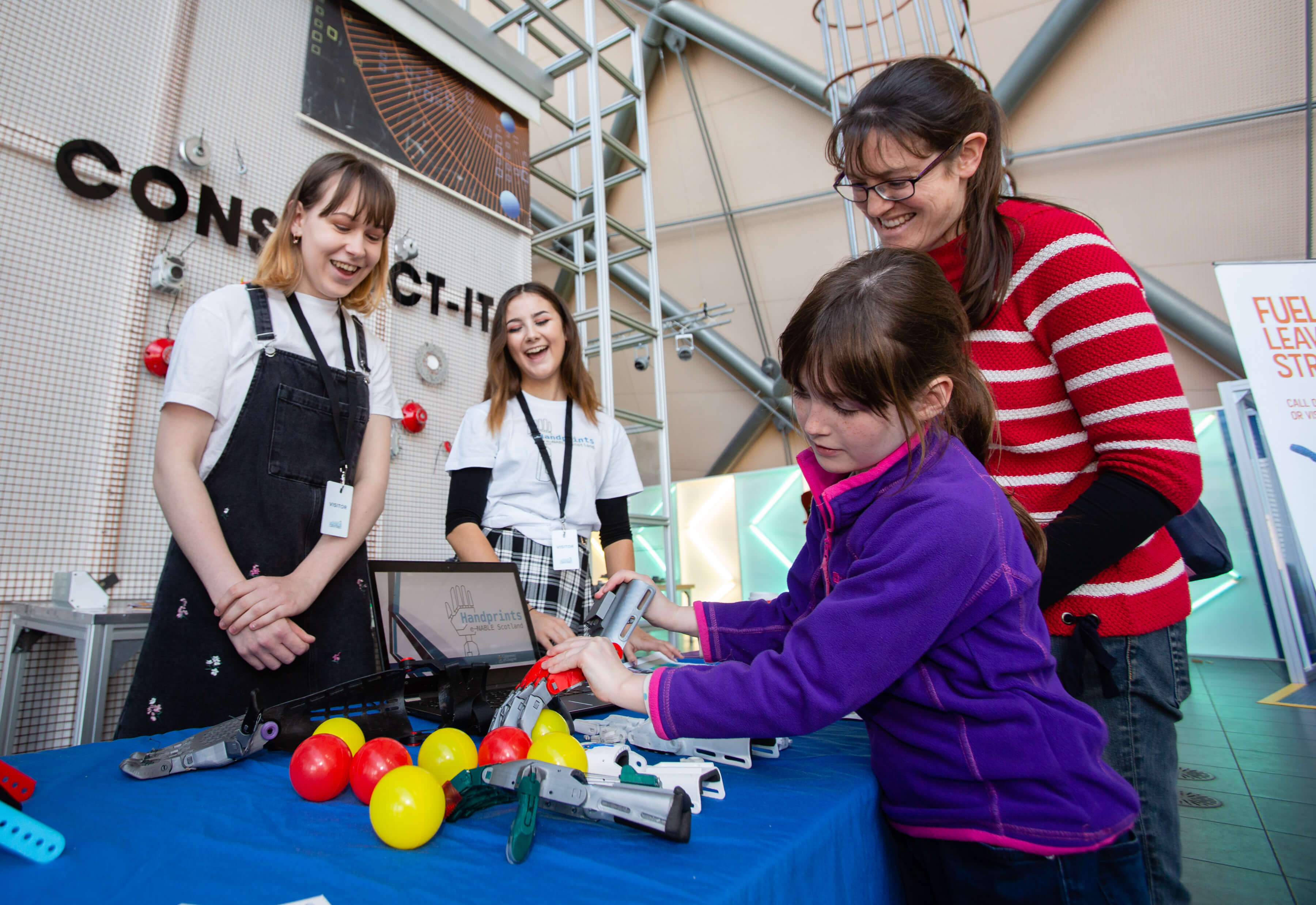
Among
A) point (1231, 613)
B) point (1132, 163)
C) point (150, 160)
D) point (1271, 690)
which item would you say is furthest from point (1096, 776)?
point (1132, 163)

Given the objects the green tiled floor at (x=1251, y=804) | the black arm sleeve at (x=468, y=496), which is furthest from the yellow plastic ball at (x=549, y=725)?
the green tiled floor at (x=1251, y=804)

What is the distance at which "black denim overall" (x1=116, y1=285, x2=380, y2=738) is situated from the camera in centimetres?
112

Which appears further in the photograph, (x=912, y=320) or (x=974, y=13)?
(x=974, y=13)

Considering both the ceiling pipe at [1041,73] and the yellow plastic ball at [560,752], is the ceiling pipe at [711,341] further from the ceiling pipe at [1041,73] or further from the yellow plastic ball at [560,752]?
the yellow plastic ball at [560,752]

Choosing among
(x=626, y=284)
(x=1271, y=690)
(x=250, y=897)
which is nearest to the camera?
(x=250, y=897)

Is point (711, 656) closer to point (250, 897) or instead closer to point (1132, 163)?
point (250, 897)

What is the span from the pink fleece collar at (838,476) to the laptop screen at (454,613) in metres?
0.66

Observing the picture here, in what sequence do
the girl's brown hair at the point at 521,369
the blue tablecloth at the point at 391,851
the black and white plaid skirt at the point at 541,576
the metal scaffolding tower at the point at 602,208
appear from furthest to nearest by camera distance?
the metal scaffolding tower at the point at 602,208 → the girl's brown hair at the point at 521,369 → the black and white plaid skirt at the point at 541,576 → the blue tablecloth at the point at 391,851

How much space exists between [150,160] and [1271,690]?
21.8 ft

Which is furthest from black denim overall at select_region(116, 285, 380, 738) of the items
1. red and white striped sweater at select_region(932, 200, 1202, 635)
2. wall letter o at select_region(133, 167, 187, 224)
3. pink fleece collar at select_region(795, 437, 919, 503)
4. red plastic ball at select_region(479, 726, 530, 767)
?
wall letter o at select_region(133, 167, 187, 224)

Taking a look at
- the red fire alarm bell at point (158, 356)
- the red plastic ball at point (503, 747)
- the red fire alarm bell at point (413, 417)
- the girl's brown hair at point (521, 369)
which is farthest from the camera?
the red fire alarm bell at point (413, 417)

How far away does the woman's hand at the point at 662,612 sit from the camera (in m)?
1.11

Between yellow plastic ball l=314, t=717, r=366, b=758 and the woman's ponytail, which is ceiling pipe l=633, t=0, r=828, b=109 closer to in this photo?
the woman's ponytail

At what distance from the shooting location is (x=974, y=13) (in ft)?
20.4
